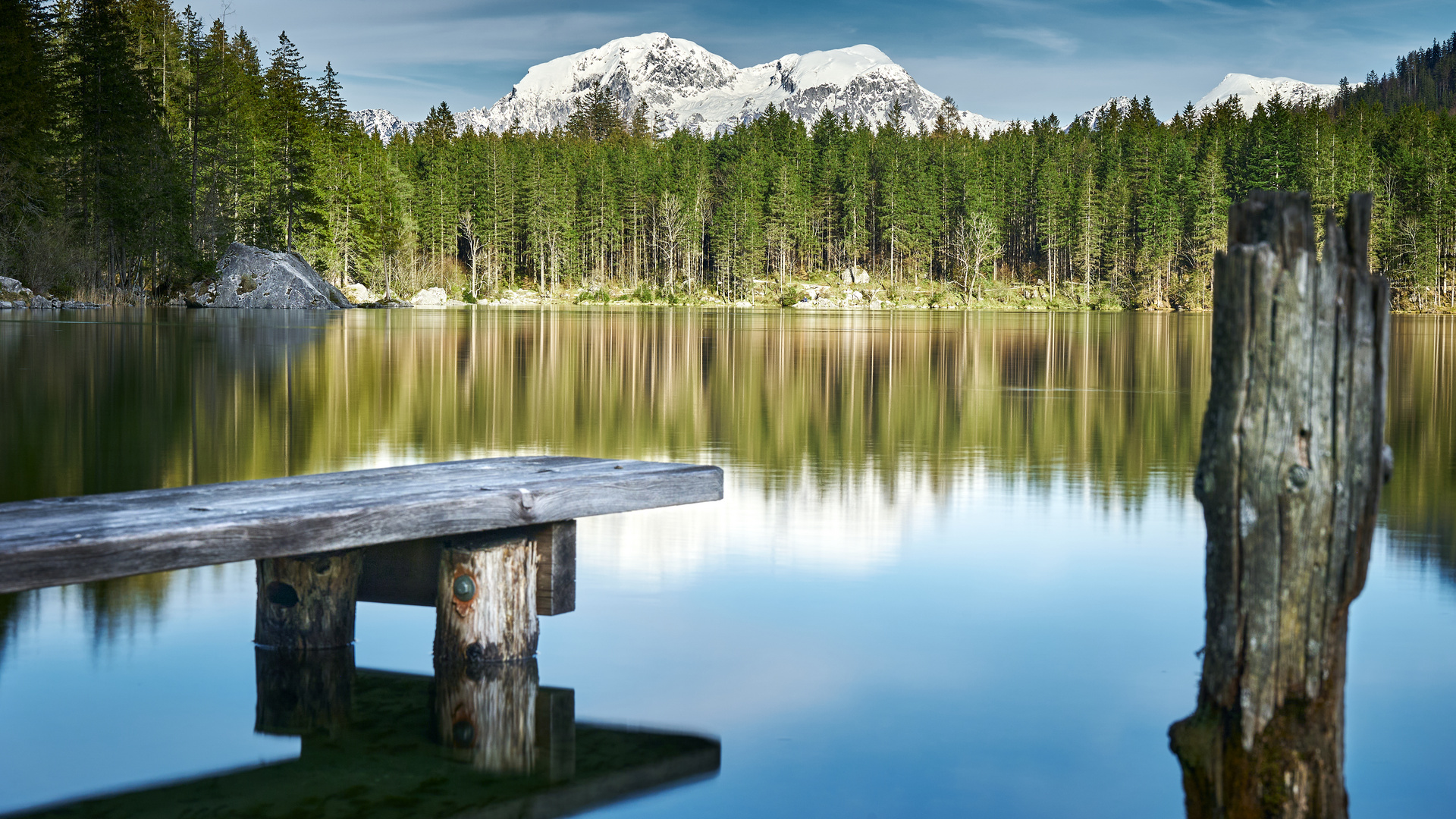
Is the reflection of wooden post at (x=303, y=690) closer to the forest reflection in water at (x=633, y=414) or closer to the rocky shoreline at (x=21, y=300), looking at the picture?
the forest reflection in water at (x=633, y=414)

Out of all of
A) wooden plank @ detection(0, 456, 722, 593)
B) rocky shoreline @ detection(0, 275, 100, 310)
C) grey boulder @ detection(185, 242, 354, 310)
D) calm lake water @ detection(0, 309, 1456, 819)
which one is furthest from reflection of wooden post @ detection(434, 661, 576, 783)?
grey boulder @ detection(185, 242, 354, 310)

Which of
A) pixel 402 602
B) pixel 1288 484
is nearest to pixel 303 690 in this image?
pixel 402 602

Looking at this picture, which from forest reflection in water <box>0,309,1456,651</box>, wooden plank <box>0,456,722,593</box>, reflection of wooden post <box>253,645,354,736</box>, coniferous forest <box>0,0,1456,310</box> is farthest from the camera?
coniferous forest <box>0,0,1456,310</box>

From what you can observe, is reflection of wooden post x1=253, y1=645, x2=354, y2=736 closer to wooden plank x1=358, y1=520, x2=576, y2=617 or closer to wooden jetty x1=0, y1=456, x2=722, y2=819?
wooden jetty x1=0, y1=456, x2=722, y2=819

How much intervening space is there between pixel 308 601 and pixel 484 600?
3.01ft

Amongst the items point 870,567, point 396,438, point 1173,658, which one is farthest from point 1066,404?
point 1173,658

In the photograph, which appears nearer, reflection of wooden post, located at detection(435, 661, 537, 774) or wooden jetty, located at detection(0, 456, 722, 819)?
wooden jetty, located at detection(0, 456, 722, 819)

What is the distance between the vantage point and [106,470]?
11133mm

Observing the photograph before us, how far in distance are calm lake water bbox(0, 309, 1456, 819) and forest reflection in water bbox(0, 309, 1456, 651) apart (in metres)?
0.10

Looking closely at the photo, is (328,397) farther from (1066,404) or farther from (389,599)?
(389,599)

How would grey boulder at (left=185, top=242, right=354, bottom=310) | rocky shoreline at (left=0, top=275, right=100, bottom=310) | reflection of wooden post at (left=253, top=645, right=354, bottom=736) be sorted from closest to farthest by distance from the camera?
reflection of wooden post at (left=253, top=645, right=354, bottom=736) < rocky shoreline at (left=0, top=275, right=100, bottom=310) < grey boulder at (left=185, top=242, right=354, bottom=310)

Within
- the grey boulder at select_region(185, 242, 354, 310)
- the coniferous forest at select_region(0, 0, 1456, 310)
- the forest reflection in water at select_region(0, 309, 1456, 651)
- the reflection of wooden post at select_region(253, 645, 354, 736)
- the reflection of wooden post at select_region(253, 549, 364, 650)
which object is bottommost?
the reflection of wooden post at select_region(253, 645, 354, 736)

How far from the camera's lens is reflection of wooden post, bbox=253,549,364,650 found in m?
5.87

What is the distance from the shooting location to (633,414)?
1697cm
